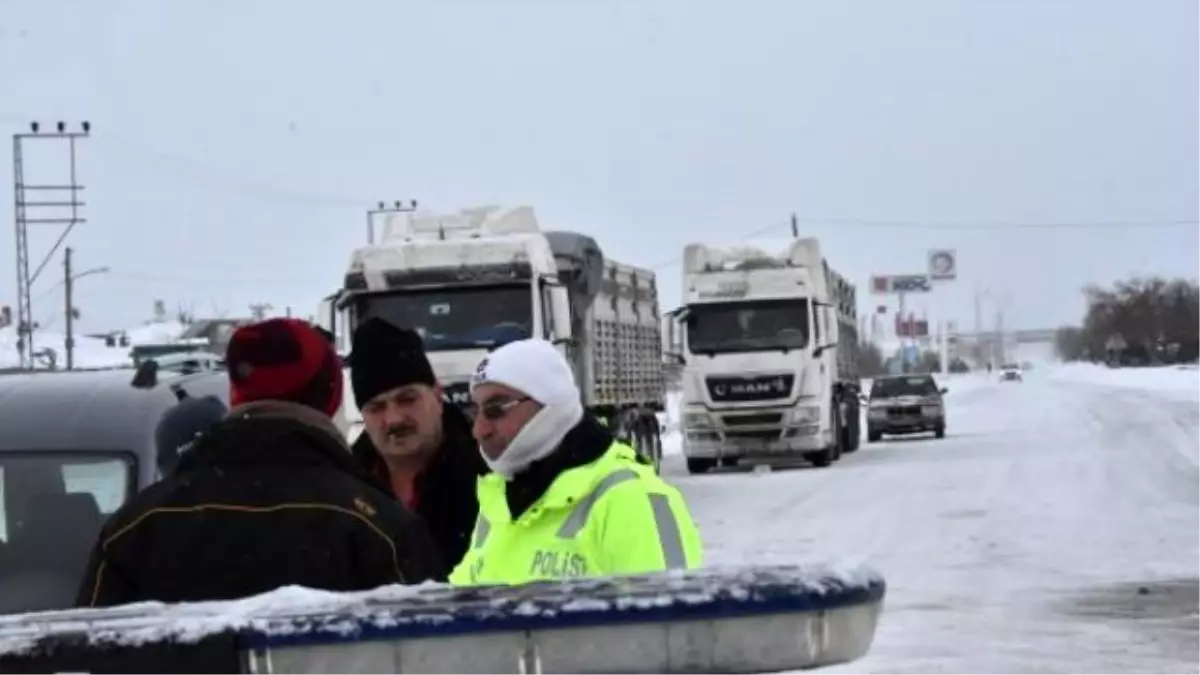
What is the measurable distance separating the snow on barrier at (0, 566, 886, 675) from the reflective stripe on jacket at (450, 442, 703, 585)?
1.33 m

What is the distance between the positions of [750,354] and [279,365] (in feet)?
91.5

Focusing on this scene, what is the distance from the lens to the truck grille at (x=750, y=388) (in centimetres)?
3117

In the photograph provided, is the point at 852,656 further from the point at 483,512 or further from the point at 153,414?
the point at 153,414

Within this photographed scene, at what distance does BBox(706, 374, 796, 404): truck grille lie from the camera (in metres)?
31.2

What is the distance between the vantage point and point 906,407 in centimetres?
4425

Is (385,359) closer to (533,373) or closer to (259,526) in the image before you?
(533,373)

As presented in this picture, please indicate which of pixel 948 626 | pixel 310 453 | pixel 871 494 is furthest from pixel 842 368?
pixel 310 453

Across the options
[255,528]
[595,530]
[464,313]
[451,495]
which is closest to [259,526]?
[255,528]

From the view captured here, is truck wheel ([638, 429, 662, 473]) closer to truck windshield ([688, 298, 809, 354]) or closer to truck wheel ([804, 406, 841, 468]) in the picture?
truck windshield ([688, 298, 809, 354])

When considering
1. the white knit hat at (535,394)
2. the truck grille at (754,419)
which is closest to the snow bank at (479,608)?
the white knit hat at (535,394)

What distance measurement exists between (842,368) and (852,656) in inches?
1426

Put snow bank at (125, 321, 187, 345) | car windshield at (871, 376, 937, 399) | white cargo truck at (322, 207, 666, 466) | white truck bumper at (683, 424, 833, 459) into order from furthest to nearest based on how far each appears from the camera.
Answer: snow bank at (125, 321, 187, 345)
car windshield at (871, 376, 937, 399)
white truck bumper at (683, 424, 833, 459)
white cargo truck at (322, 207, 666, 466)

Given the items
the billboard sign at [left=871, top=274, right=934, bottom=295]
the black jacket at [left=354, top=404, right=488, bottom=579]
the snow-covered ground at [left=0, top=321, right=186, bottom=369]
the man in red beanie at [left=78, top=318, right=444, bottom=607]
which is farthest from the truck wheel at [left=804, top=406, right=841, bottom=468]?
the billboard sign at [left=871, top=274, right=934, bottom=295]

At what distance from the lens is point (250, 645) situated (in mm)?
2211
